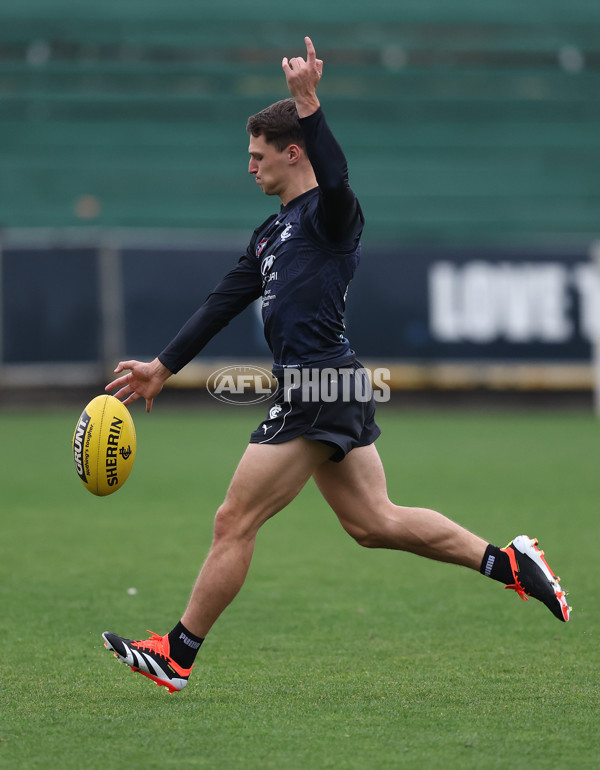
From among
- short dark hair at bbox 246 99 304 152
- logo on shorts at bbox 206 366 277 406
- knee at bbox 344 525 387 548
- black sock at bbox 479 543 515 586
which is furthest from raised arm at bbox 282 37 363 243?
logo on shorts at bbox 206 366 277 406

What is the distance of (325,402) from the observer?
466 centimetres

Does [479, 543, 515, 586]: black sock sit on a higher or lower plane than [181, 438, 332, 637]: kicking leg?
lower

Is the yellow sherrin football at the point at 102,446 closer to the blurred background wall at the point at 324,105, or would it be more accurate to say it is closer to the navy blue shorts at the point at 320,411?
the navy blue shorts at the point at 320,411

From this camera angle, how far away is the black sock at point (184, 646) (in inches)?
181

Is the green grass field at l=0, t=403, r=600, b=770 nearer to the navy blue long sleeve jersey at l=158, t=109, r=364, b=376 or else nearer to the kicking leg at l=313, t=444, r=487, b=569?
the kicking leg at l=313, t=444, r=487, b=569

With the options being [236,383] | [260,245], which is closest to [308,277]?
[260,245]

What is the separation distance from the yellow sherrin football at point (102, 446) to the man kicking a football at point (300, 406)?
0.18m

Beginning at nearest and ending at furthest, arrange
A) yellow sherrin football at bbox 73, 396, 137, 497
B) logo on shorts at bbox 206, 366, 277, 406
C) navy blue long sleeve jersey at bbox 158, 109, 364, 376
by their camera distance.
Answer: navy blue long sleeve jersey at bbox 158, 109, 364, 376
yellow sherrin football at bbox 73, 396, 137, 497
logo on shorts at bbox 206, 366, 277, 406

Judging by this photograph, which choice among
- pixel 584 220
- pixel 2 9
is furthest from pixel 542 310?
pixel 2 9

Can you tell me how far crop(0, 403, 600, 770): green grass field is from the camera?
3955 millimetres

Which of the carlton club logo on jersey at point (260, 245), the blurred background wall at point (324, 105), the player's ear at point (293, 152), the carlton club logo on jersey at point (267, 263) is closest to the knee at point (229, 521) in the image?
the carlton club logo on jersey at point (267, 263)

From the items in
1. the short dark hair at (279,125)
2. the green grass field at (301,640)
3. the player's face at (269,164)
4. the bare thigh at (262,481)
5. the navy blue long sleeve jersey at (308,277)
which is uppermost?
the short dark hair at (279,125)

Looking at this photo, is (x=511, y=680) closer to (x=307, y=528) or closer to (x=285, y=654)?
(x=285, y=654)

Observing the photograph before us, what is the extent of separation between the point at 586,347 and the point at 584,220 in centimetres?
539
